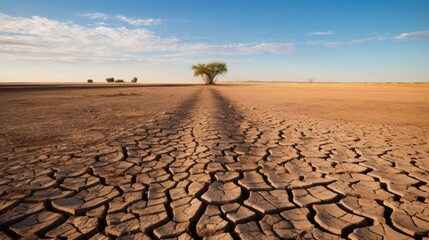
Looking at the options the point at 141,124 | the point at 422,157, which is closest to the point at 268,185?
the point at 422,157

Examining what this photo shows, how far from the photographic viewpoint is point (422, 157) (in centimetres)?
334

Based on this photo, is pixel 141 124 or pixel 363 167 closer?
pixel 363 167

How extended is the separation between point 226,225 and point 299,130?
3.78 m

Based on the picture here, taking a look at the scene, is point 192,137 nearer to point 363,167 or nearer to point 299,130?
point 299,130

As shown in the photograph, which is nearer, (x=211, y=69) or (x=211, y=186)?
(x=211, y=186)

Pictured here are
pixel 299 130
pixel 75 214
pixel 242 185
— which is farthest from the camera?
pixel 299 130

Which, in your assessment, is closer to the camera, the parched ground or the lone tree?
the parched ground

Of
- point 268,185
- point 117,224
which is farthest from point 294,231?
point 117,224

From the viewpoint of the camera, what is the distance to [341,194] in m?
2.26

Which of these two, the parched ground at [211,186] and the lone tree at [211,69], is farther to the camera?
the lone tree at [211,69]

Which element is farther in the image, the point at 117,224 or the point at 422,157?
the point at 422,157

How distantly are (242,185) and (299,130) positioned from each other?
10.2 ft

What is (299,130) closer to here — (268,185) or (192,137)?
(192,137)

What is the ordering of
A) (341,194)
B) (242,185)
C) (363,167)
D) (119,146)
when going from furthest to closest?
(119,146) < (363,167) < (242,185) < (341,194)
